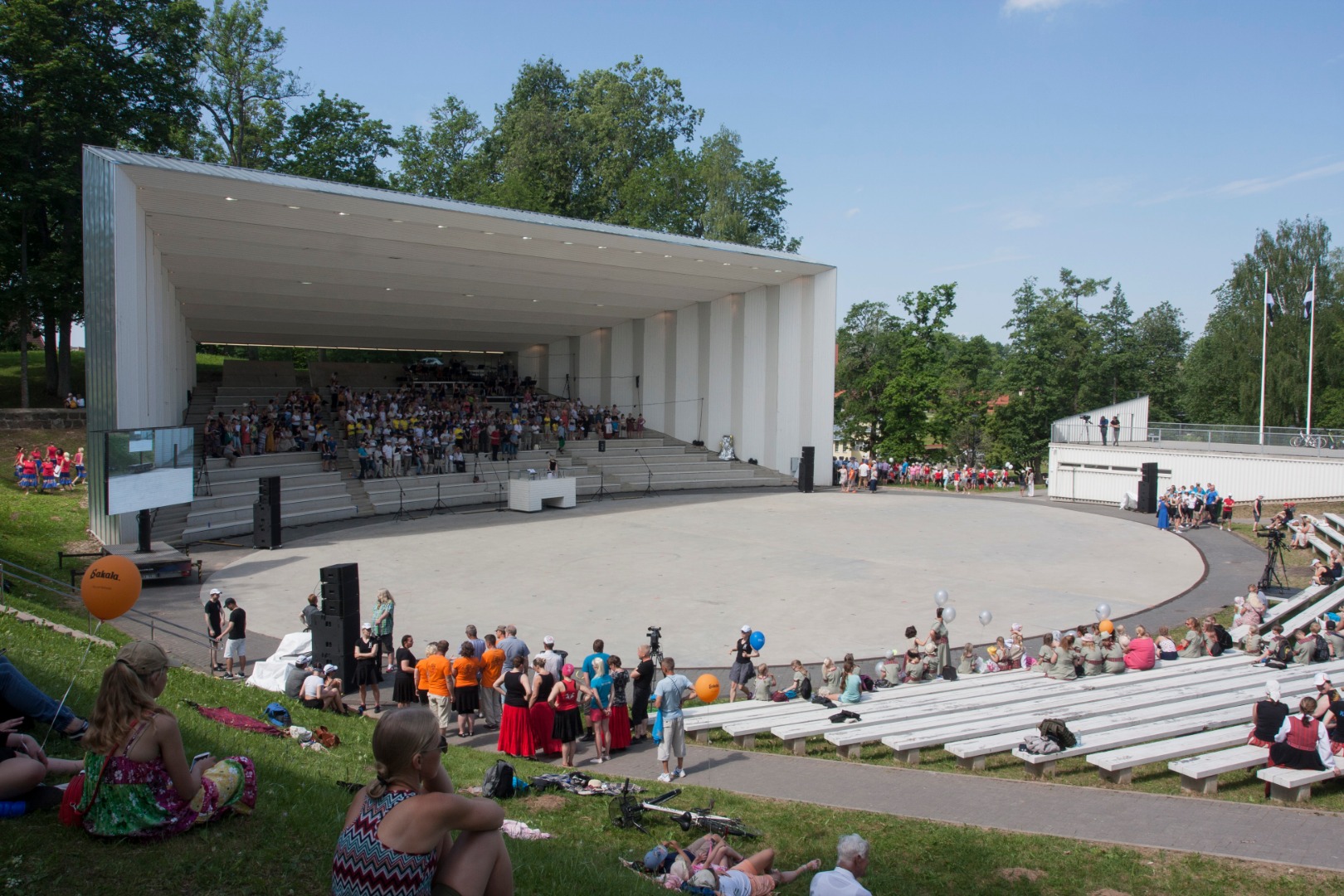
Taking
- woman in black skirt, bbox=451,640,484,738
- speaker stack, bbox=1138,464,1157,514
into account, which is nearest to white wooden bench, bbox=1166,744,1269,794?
woman in black skirt, bbox=451,640,484,738

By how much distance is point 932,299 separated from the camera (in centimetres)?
4478

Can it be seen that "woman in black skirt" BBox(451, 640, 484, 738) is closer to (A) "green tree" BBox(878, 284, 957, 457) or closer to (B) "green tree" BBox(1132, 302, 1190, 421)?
(A) "green tree" BBox(878, 284, 957, 457)

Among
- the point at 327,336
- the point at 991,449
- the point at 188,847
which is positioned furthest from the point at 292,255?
the point at 991,449

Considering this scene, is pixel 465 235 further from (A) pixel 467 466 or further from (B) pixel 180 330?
(B) pixel 180 330

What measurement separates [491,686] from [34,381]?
32807 millimetres

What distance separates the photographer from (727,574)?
16484 millimetres

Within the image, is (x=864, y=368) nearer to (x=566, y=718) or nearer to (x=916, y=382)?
(x=916, y=382)

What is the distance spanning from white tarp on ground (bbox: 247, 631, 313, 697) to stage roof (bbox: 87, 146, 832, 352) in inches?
425

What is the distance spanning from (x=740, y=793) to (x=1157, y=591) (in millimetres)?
11773

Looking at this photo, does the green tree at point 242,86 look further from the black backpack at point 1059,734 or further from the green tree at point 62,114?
the black backpack at point 1059,734

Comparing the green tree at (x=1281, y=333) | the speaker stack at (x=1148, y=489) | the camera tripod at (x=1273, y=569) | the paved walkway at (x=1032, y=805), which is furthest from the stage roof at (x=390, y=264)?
the green tree at (x=1281, y=333)

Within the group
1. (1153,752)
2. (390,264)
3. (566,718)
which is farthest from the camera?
(390,264)

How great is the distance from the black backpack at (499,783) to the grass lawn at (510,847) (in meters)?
0.16

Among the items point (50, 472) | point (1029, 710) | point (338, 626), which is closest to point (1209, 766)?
point (1029, 710)
